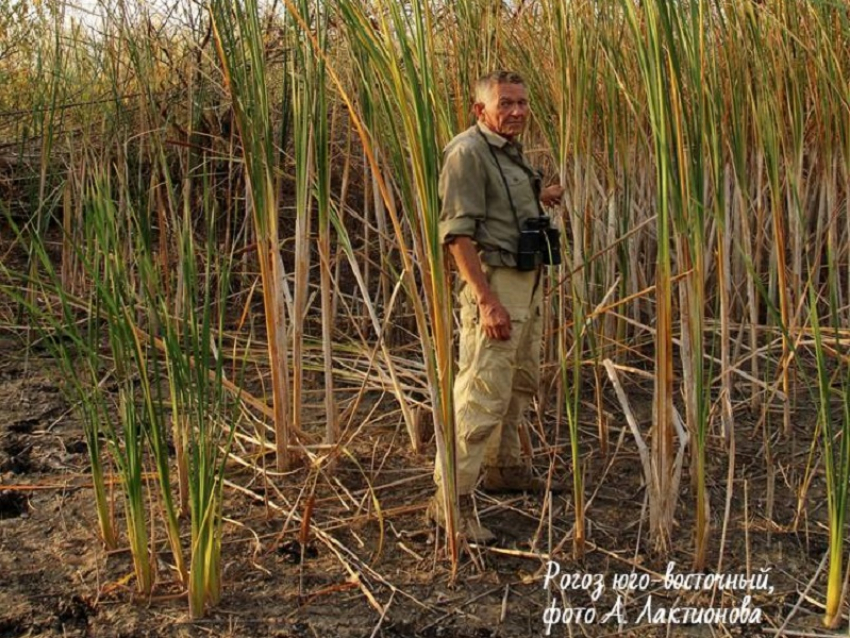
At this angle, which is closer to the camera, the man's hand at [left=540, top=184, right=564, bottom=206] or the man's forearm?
the man's forearm

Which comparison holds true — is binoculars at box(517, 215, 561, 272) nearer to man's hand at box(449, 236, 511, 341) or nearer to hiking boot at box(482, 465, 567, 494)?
man's hand at box(449, 236, 511, 341)

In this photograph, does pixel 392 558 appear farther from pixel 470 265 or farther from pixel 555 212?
pixel 555 212

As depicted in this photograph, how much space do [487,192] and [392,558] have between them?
1003 millimetres

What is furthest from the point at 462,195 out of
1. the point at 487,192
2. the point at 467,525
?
the point at 467,525

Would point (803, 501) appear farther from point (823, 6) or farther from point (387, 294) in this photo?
point (387, 294)

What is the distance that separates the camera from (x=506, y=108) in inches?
112

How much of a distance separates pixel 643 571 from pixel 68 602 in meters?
1.40

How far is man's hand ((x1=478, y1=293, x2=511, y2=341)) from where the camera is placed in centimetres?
281

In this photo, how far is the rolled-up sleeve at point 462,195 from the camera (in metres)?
2.78

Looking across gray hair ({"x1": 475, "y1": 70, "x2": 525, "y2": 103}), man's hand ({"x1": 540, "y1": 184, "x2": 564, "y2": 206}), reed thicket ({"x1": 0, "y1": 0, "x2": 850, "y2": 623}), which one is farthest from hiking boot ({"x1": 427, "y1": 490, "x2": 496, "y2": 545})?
gray hair ({"x1": 475, "y1": 70, "x2": 525, "y2": 103})

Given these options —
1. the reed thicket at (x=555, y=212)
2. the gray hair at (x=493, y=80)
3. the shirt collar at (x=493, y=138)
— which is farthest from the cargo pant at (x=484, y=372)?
the gray hair at (x=493, y=80)

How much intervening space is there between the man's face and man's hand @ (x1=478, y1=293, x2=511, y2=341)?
18.1 inches

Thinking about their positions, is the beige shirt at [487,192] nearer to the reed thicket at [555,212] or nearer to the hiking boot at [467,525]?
the reed thicket at [555,212]

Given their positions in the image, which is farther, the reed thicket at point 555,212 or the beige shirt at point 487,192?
the beige shirt at point 487,192
